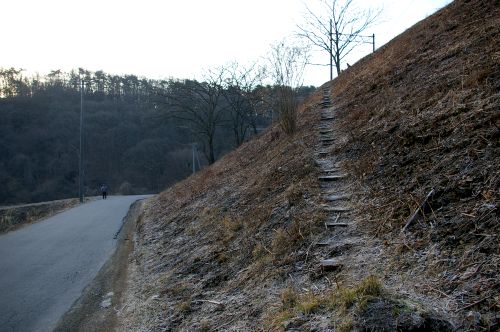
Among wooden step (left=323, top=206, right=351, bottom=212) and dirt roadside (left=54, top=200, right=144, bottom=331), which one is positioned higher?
wooden step (left=323, top=206, right=351, bottom=212)

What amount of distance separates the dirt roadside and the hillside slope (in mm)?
274

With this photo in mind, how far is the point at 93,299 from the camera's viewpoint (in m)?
7.51

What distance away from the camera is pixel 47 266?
1021 cm

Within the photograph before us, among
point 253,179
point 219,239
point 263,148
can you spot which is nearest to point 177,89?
point 263,148

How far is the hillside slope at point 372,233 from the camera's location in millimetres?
3410

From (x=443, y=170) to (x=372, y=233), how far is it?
3.85 feet

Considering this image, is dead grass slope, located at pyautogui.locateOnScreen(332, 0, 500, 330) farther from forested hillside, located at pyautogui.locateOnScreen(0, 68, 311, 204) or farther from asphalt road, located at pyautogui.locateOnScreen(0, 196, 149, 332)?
forested hillside, located at pyautogui.locateOnScreen(0, 68, 311, 204)

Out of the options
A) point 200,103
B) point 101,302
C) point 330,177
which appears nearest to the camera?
point 101,302

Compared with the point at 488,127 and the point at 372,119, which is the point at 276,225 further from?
the point at 372,119

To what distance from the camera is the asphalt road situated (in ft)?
23.0

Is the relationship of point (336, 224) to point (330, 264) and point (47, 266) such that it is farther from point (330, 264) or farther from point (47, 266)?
point (47, 266)

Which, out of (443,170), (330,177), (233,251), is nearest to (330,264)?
(443,170)

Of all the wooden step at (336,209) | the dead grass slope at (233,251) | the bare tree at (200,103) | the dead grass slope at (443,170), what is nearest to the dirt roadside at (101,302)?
the dead grass slope at (233,251)

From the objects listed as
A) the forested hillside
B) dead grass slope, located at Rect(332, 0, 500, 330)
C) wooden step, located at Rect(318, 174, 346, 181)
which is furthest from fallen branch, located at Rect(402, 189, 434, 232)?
the forested hillside
